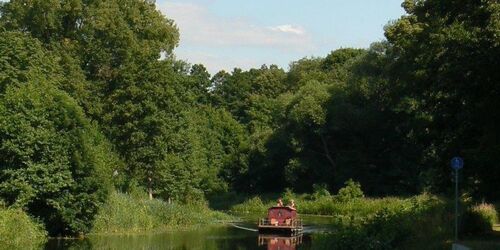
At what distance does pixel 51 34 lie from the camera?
5472 centimetres

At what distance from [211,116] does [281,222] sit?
165ft

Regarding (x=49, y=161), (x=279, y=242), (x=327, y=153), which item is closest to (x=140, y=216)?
(x=49, y=161)

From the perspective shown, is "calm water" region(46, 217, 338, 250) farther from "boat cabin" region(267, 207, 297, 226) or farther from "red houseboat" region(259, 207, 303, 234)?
"boat cabin" region(267, 207, 297, 226)

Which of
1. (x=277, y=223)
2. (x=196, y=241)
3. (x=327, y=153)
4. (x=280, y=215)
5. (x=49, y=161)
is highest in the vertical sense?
(x=327, y=153)

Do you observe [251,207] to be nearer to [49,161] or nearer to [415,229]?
[49,161]

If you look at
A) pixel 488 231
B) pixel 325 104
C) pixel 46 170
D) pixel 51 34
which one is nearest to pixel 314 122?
pixel 325 104

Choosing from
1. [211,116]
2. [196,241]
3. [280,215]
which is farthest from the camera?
[211,116]

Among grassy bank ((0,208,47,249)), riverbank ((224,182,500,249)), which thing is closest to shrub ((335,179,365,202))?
riverbank ((224,182,500,249))

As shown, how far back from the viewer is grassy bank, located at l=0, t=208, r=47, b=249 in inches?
1260

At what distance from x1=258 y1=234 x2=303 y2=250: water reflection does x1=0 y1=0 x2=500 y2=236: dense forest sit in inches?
299

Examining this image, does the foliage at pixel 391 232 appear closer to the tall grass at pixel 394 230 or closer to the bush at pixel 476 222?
the tall grass at pixel 394 230

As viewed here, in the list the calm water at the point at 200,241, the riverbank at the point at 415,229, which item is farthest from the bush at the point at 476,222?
the calm water at the point at 200,241

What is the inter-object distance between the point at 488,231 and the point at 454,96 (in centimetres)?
534

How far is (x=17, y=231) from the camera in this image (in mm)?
33000
